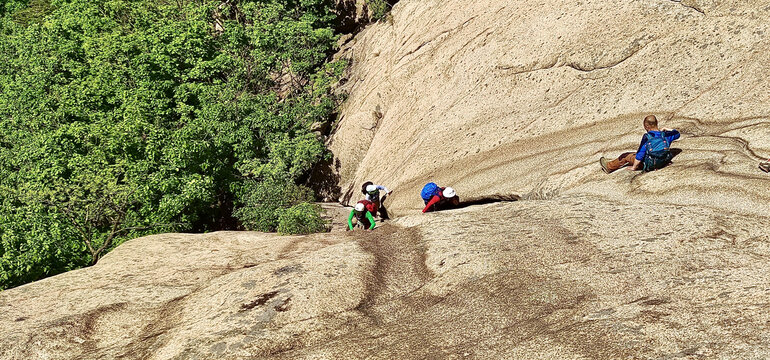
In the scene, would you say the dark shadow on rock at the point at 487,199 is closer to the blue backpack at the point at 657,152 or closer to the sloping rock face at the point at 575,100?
the sloping rock face at the point at 575,100

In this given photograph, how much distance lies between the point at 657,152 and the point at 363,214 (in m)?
8.42

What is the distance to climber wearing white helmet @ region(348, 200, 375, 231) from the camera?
18.3 metres

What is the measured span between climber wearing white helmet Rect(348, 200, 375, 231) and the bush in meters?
3.09

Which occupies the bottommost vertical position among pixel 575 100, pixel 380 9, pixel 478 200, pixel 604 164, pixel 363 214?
pixel 478 200

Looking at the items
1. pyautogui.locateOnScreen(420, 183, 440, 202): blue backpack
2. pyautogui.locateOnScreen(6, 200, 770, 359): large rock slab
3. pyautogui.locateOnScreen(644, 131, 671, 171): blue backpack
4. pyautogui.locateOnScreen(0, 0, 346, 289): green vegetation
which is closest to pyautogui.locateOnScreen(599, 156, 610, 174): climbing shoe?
pyautogui.locateOnScreen(644, 131, 671, 171): blue backpack

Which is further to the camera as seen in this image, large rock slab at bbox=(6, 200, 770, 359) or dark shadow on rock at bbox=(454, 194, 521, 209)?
dark shadow on rock at bbox=(454, 194, 521, 209)

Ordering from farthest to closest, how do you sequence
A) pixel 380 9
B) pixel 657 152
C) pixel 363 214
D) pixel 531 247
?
pixel 380 9, pixel 363 214, pixel 657 152, pixel 531 247

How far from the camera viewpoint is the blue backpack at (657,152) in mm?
14352

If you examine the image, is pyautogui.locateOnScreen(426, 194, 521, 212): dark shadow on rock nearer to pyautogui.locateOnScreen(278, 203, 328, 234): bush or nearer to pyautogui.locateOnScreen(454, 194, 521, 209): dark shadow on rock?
pyautogui.locateOnScreen(454, 194, 521, 209): dark shadow on rock

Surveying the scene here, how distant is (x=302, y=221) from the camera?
2284 centimetres

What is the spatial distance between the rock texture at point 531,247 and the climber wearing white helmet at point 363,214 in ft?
9.20

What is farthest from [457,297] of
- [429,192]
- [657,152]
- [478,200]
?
[478,200]

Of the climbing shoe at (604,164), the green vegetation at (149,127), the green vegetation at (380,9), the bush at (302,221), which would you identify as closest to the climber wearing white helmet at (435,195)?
the climbing shoe at (604,164)

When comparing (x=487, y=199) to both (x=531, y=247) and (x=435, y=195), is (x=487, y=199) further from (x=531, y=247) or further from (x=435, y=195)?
→ (x=531, y=247)
